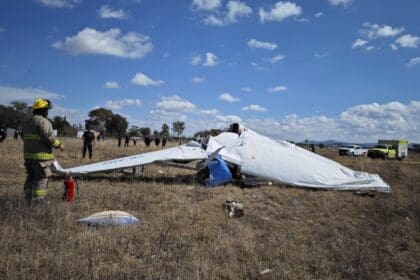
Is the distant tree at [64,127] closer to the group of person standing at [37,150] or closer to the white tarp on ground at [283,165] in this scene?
the white tarp on ground at [283,165]

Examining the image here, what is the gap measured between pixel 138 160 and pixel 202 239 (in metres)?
4.93

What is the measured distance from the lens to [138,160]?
9.31 meters

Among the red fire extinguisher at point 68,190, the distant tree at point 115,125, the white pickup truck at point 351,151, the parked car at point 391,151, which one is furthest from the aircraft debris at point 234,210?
the distant tree at point 115,125

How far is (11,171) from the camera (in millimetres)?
10211

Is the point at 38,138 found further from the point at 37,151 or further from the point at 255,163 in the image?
the point at 255,163

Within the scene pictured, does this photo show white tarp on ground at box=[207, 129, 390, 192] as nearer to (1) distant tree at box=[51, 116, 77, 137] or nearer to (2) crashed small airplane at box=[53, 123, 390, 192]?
(2) crashed small airplane at box=[53, 123, 390, 192]

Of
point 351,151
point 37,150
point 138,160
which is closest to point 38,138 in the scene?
point 37,150

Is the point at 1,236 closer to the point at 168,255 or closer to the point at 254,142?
the point at 168,255

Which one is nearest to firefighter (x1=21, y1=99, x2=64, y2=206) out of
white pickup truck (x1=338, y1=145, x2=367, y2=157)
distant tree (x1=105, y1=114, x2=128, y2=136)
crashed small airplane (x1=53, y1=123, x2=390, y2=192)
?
crashed small airplane (x1=53, y1=123, x2=390, y2=192)

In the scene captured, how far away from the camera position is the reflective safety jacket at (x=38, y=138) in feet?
18.3

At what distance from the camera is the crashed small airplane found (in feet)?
31.5

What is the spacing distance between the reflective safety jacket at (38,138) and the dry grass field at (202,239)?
70 centimetres

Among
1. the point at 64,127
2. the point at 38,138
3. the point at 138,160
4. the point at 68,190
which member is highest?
the point at 64,127

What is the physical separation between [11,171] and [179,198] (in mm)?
5372
